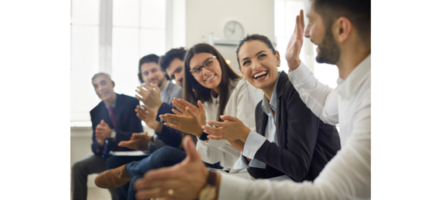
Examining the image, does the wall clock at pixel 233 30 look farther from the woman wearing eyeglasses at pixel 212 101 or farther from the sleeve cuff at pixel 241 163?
the sleeve cuff at pixel 241 163

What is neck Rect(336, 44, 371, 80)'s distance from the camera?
0.90 metres

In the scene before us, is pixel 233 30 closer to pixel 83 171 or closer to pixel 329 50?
pixel 329 50

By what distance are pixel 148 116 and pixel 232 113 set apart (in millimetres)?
422

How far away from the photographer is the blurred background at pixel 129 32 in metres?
1.24

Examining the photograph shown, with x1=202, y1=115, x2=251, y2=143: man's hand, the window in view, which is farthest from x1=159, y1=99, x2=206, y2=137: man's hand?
the window

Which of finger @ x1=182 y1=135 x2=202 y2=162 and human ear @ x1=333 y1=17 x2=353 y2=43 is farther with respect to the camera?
human ear @ x1=333 y1=17 x2=353 y2=43

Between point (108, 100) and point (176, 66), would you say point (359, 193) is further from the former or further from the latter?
point (108, 100)

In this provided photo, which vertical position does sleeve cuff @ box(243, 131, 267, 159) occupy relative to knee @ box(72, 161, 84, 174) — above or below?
above

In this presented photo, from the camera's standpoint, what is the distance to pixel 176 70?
130 cm

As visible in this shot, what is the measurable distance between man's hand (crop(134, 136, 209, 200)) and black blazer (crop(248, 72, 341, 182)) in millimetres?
349

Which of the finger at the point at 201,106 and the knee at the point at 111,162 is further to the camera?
the knee at the point at 111,162

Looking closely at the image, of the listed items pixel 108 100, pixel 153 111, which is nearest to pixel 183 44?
pixel 153 111

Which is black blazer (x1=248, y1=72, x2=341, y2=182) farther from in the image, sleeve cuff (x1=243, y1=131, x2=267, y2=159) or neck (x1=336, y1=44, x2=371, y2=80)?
neck (x1=336, y1=44, x2=371, y2=80)

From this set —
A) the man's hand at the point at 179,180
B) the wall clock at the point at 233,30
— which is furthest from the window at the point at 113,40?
the man's hand at the point at 179,180
